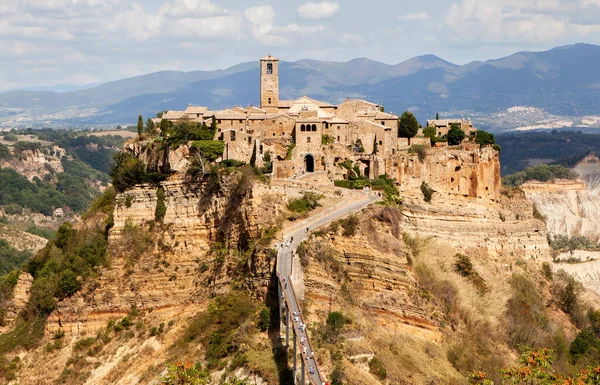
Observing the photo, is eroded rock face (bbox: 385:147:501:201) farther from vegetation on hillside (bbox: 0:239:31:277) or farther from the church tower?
vegetation on hillside (bbox: 0:239:31:277)

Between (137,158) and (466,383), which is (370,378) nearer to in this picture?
(466,383)

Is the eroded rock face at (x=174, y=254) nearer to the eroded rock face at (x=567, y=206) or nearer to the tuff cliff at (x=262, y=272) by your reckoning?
the tuff cliff at (x=262, y=272)

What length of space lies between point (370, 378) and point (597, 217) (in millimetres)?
104452

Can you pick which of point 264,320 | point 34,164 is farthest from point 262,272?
point 34,164

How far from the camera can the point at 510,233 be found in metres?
59.8

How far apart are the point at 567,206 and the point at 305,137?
84.9m

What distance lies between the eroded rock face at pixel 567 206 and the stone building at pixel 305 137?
7088 cm

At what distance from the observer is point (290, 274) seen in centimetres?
4072

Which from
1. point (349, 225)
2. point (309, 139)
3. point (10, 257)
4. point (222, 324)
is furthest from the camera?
point (10, 257)

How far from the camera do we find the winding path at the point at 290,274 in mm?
34312

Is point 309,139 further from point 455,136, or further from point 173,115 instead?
point 455,136

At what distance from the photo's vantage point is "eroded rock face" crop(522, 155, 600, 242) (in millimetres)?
128500

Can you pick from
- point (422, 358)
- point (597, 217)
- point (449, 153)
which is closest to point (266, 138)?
point (449, 153)

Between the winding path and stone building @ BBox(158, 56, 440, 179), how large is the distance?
17.0 feet
